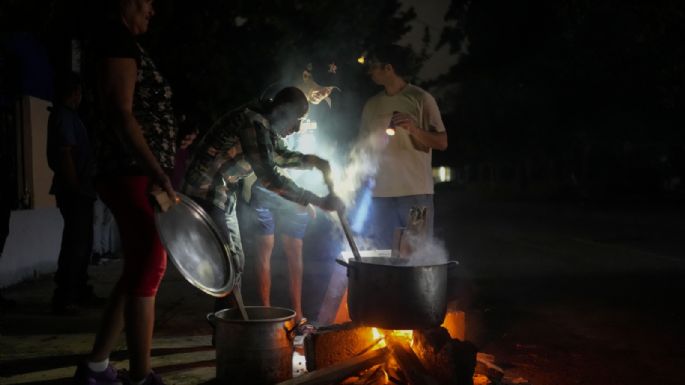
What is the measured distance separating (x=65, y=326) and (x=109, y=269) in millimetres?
4202

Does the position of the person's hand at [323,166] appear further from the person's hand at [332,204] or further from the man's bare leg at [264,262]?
the man's bare leg at [264,262]

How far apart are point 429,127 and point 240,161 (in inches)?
65.3

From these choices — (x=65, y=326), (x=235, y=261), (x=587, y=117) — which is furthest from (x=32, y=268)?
(x=587, y=117)

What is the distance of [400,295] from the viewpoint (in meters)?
3.98

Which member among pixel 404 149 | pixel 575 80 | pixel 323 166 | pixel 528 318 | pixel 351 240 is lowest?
pixel 528 318

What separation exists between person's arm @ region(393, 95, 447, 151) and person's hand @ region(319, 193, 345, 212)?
0.90 meters

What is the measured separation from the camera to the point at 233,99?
17812 millimetres

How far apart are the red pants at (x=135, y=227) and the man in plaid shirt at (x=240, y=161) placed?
93cm

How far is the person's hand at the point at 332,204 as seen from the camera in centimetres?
442

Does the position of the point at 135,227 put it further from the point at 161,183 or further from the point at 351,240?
the point at 351,240

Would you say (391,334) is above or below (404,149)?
below

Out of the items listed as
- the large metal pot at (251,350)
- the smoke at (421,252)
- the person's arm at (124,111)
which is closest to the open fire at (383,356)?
the large metal pot at (251,350)

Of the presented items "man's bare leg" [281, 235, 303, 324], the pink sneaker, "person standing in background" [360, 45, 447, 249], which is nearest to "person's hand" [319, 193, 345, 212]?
"person standing in background" [360, 45, 447, 249]

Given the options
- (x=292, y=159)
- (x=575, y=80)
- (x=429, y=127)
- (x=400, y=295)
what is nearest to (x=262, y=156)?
(x=292, y=159)
